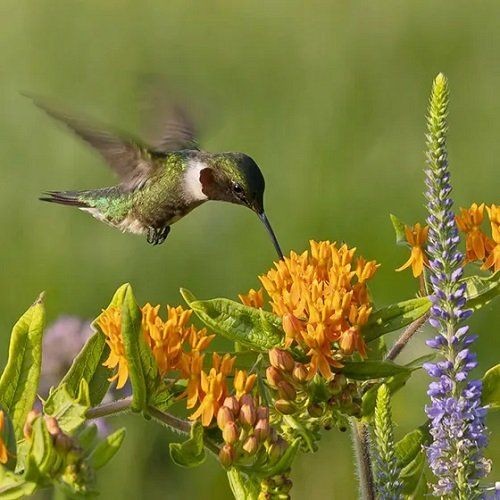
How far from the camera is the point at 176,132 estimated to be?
499cm

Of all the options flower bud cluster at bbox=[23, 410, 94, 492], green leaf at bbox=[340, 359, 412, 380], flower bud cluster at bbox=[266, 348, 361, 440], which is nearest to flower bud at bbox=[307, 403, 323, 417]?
flower bud cluster at bbox=[266, 348, 361, 440]

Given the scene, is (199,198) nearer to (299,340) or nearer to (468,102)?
(299,340)

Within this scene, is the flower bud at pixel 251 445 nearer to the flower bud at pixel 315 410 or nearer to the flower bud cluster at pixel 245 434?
the flower bud cluster at pixel 245 434

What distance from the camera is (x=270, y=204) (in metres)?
7.95

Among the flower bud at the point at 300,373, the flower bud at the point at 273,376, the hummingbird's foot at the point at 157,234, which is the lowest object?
the flower bud at the point at 273,376

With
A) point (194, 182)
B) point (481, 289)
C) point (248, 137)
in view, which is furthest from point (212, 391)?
point (248, 137)

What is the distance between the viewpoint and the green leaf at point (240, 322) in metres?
2.97

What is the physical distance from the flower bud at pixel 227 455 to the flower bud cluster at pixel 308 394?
0.19m

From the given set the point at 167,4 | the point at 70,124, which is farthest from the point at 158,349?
the point at 167,4

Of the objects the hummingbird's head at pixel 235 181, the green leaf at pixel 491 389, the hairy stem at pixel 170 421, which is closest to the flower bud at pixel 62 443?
the hairy stem at pixel 170 421

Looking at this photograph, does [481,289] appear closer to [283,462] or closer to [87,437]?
[283,462]

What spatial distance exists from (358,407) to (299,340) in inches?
8.5

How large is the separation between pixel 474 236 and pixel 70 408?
1.14 m

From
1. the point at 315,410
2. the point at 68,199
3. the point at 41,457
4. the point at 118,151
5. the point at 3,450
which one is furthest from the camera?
the point at 68,199
